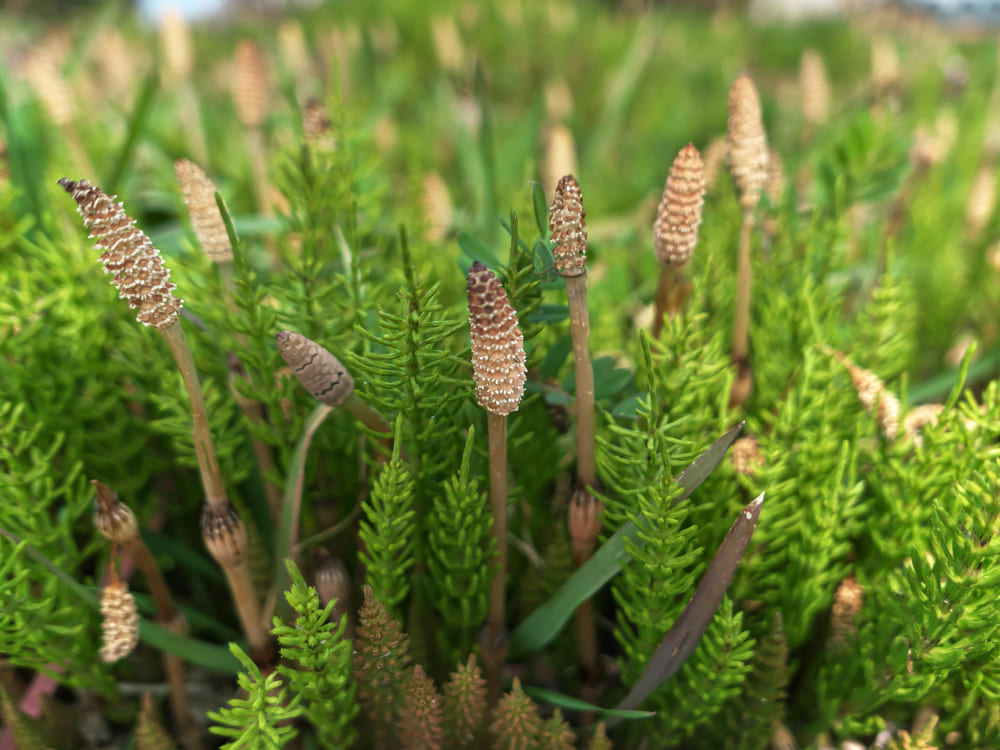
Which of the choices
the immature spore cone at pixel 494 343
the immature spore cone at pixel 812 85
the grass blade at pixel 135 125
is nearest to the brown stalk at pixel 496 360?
the immature spore cone at pixel 494 343

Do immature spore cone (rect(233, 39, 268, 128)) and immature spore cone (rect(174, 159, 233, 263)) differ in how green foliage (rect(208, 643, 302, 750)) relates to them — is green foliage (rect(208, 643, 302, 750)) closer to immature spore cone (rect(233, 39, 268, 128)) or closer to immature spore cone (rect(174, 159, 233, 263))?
immature spore cone (rect(174, 159, 233, 263))

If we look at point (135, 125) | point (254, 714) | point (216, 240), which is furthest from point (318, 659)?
point (135, 125)

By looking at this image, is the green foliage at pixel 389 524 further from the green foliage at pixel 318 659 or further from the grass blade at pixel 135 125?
the grass blade at pixel 135 125

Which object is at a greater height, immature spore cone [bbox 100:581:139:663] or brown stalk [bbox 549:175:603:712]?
brown stalk [bbox 549:175:603:712]

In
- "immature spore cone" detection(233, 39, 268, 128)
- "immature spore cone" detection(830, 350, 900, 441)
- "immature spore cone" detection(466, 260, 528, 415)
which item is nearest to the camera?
"immature spore cone" detection(466, 260, 528, 415)

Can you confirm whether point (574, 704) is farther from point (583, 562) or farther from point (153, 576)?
point (153, 576)

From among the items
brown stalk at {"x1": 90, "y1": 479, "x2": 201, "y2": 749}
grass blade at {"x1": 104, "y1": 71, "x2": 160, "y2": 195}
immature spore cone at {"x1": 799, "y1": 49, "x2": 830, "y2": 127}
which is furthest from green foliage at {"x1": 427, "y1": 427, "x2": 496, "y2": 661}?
immature spore cone at {"x1": 799, "y1": 49, "x2": 830, "y2": 127}
